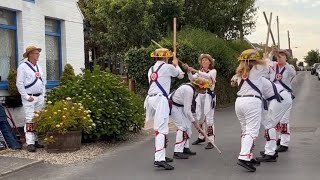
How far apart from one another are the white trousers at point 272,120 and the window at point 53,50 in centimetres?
663

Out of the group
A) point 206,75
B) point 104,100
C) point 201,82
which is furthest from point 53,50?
point 201,82

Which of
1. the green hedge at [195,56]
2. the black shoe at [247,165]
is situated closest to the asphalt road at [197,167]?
the black shoe at [247,165]

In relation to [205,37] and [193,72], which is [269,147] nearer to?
[193,72]

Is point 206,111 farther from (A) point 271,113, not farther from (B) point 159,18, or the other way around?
(B) point 159,18

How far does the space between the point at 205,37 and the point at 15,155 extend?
12.8 meters

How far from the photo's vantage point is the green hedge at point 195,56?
62.1 ft

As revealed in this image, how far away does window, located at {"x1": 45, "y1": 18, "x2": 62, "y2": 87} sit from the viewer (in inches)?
541

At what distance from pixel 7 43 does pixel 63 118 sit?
127 inches

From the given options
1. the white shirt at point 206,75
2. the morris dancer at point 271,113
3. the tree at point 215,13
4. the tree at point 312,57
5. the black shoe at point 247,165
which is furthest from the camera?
the tree at point 312,57

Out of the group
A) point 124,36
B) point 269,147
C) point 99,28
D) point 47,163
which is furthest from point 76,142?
point 99,28

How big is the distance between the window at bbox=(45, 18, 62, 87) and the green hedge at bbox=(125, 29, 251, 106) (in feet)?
16.5

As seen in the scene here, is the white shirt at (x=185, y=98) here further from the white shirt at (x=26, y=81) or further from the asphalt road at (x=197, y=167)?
the white shirt at (x=26, y=81)

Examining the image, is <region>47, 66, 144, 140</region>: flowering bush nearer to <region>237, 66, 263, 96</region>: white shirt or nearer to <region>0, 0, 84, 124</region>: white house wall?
<region>0, 0, 84, 124</region>: white house wall

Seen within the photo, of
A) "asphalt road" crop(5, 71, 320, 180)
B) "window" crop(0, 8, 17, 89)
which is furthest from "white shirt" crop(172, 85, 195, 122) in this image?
"window" crop(0, 8, 17, 89)
